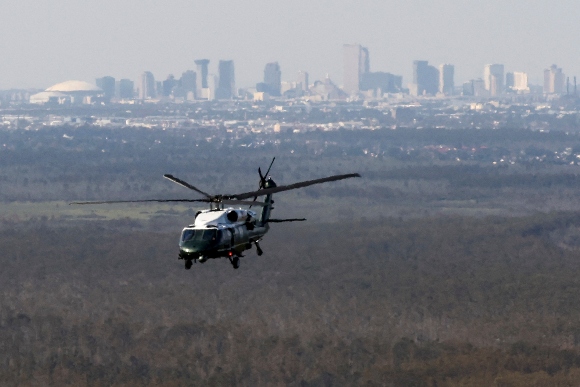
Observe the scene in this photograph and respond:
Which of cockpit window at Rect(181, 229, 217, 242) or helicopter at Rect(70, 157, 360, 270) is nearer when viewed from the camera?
helicopter at Rect(70, 157, 360, 270)

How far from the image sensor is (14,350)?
197 m

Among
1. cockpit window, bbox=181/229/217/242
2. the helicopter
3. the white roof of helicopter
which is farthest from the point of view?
the white roof of helicopter

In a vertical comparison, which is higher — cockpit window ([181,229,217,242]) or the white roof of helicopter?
the white roof of helicopter

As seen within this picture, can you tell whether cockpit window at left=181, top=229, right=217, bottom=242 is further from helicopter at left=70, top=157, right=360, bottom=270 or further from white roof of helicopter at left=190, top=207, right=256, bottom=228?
white roof of helicopter at left=190, top=207, right=256, bottom=228

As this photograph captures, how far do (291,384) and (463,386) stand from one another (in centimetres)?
2136

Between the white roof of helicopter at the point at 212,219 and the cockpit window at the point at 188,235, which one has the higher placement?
the white roof of helicopter at the point at 212,219

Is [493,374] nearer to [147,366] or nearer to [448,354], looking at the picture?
[448,354]

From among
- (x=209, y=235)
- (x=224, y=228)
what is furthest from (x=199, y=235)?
(x=224, y=228)

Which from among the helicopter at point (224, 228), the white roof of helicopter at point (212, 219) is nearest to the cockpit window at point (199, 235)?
the helicopter at point (224, 228)

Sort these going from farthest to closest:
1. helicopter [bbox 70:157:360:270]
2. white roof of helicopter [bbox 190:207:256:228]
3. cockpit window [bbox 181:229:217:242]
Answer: white roof of helicopter [bbox 190:207:256:228] < cockpit window [bbox 181:229:217:242] < helicopter [bbox 70:157:360:270]

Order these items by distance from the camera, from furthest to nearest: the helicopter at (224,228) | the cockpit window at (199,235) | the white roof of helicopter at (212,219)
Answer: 1. the white roof of helicopter at (212,219)
2. the cockpit window at (199,235)
3. the helicopter at (224,228)

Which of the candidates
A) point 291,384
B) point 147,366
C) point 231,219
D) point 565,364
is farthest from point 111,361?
point 231,219

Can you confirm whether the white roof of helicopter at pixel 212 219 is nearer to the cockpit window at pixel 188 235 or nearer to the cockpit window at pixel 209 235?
the cockpit window at pixel 209 235

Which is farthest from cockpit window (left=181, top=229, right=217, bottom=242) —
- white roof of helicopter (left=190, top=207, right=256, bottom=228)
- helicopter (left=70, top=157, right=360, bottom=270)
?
white roof of helicopter (left=190, top=207, right=256, bottom=228)
